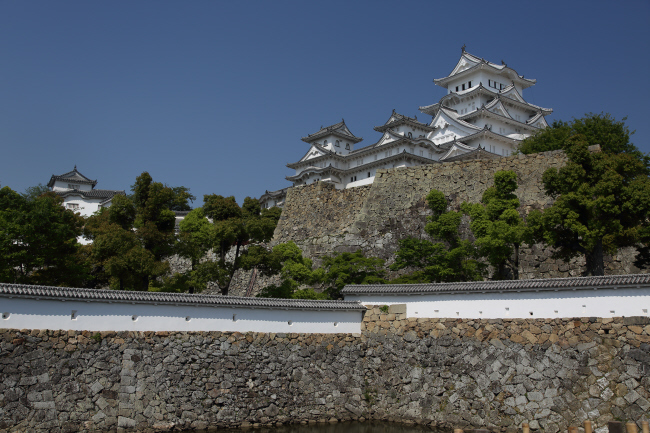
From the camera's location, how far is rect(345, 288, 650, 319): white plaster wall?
12039mm

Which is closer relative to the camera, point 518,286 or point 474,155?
point 518,286

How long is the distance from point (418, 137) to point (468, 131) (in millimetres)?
3148

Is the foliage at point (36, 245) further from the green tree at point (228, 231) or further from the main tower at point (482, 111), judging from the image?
the main tower at point (482, 111)

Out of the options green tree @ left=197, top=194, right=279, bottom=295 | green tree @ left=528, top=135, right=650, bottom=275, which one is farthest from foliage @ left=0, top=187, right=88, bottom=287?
green tree @ left=528, top=135, right=650, bottom=275

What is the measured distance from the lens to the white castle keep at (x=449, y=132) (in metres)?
35.4

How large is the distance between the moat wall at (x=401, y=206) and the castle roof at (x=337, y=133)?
58.8 ft

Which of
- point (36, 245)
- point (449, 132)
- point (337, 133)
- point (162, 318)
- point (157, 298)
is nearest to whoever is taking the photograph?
point (157, 298)

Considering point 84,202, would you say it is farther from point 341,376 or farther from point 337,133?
point 341,376

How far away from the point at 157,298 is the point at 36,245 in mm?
7461

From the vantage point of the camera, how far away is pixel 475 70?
40.2 m

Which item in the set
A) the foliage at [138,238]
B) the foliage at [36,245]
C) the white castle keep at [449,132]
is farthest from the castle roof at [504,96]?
the foliage at [36,245]

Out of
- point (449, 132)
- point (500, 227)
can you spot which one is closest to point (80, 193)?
point (449, 132)

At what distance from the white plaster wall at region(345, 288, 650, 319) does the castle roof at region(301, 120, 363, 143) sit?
93.2ft

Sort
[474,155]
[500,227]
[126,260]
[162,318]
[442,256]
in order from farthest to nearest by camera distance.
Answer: [474,155], [442,256], [126,260], [500,227], [162,318]
